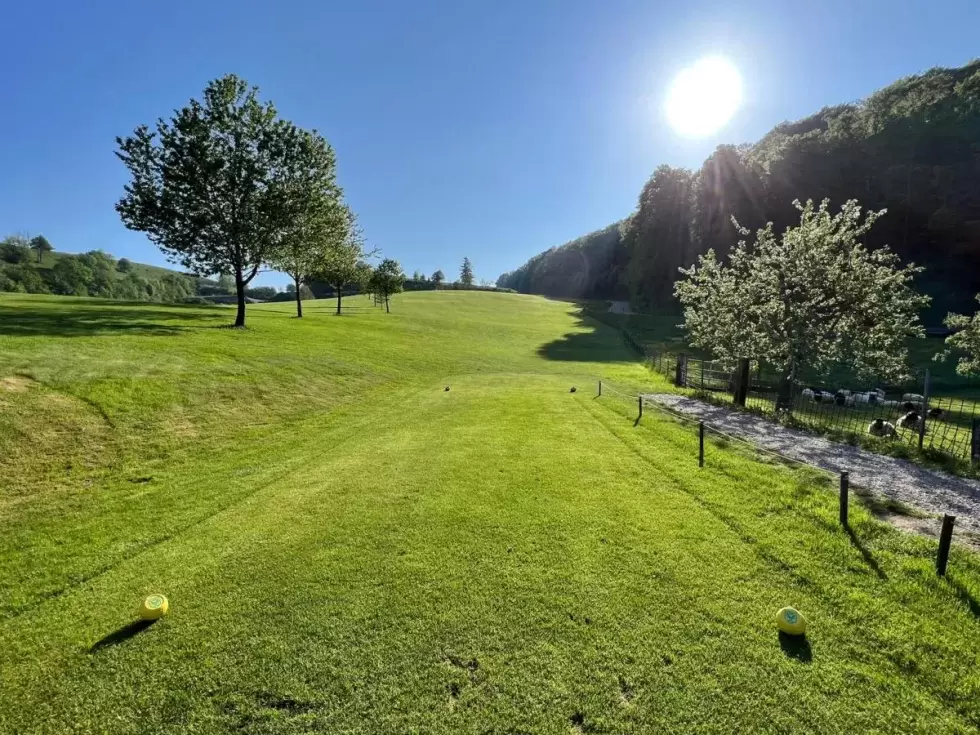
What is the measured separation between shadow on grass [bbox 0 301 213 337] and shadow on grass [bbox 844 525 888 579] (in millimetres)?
26165

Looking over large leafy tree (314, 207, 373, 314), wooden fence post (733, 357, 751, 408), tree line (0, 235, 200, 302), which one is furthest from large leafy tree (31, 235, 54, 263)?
wooden fence post (733, 357, 751, 408)

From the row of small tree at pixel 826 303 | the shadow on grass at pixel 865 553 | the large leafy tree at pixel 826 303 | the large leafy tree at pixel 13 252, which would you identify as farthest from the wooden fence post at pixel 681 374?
the large leafy tree at pixel 13 252

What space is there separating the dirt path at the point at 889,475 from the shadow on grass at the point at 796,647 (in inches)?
A: 162

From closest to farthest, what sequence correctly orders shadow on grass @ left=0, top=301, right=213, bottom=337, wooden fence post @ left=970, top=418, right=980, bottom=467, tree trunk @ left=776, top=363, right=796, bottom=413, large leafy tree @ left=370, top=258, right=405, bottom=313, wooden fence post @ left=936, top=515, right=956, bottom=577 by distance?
wooden fence post @ left=936, top=515, right=956, bottom=577 → wooden fence post @ left=970, top=418, right=980, bottom=467 → tree trunk @ left=776, top=363, right=796, bottom=413 → shadow on grass @ left=0, top=301, right=213, bottom=337 → large leafy tree @ left=370, top=258, right=405, bottom=313

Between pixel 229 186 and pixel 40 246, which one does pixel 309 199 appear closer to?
pixel 229 186

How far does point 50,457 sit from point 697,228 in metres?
Answer: 82.9

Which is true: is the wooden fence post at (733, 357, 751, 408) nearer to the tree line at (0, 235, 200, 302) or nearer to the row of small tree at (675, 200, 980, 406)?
the row of small tree at (675, 200, 980, 406)

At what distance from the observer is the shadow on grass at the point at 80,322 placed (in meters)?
18.7

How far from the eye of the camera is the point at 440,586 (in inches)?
222

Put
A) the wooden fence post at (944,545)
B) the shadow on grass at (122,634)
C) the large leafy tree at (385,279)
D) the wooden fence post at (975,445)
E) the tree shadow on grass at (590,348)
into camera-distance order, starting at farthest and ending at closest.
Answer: the large leafy tree at (385,279), the tree shadow on grass at (590,348), the wooden fence post at (975,445), the wooden fence post at (944,545), the shadow on grass at (122,634)

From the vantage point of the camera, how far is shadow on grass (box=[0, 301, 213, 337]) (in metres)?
18.7

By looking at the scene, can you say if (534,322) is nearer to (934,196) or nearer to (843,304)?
(843,304)

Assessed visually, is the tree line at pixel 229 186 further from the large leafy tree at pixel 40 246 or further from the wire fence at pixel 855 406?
the large leafy tree at pixel 40 246

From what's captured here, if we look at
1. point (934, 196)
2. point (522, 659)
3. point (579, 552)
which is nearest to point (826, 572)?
point (579, 552)
